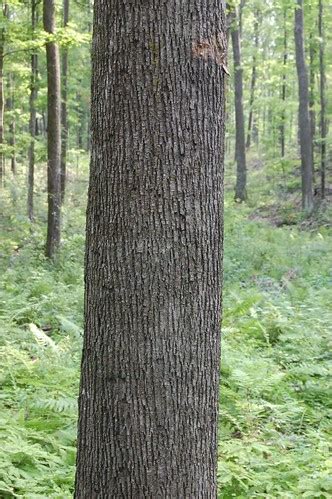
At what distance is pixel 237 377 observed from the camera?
203 inches

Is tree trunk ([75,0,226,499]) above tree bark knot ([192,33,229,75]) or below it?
below

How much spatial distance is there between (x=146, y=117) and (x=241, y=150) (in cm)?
2252

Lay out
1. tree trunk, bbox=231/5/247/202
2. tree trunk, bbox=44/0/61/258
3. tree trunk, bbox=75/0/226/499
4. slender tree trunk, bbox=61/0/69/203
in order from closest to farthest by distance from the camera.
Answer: tree trunk, bbox=75/0/226/499, tree trunk, bbox=44/0/61/258, slender tree trunk, bbox=61/0/69/203, tree trunk, bbox=231/5/247/202

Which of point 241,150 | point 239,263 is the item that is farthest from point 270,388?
point 241,150

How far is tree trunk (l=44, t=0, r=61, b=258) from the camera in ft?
38.9

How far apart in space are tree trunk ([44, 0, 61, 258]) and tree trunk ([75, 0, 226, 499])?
10.3m

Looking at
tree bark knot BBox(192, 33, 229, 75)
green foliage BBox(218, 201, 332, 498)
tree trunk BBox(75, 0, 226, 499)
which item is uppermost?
tree bark knot BBox(192, 33, 229, 75)

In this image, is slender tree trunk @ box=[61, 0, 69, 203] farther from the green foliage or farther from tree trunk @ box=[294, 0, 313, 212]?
the green foliage

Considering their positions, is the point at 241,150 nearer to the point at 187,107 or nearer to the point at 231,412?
the point at 231,412

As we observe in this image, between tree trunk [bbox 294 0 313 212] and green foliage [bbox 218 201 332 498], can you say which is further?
tree trunk [bbox 294 0 313 212]

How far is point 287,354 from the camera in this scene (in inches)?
255

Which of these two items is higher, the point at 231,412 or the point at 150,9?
the point at 150,9

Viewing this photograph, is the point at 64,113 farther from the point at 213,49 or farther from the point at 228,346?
the point at 213,49

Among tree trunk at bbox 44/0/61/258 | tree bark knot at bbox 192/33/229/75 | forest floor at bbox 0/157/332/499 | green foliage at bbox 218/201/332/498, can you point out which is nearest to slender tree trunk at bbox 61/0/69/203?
tree trunk at bbox 44/0/61/258
